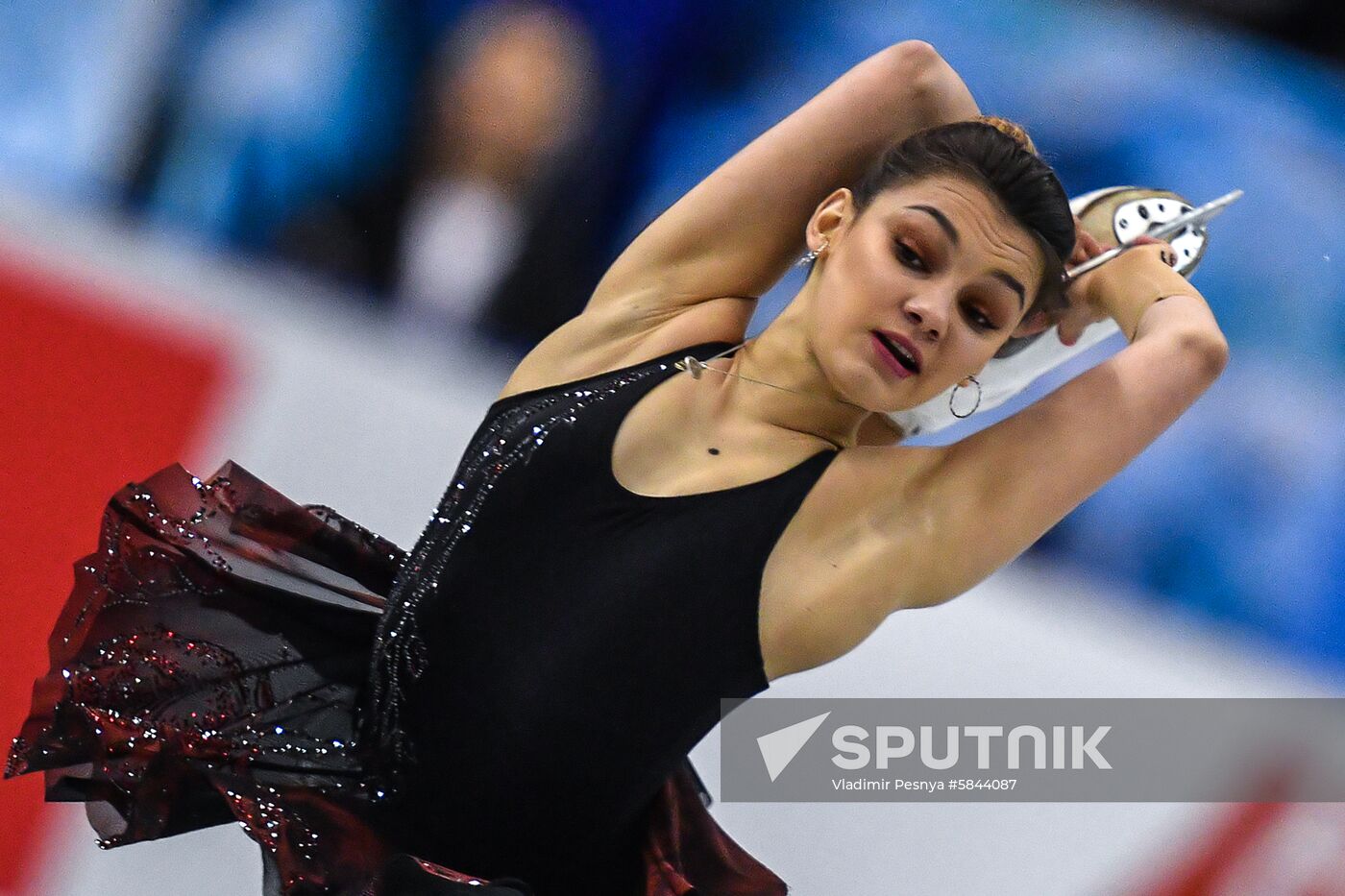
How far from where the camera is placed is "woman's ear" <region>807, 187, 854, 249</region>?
5.08ft

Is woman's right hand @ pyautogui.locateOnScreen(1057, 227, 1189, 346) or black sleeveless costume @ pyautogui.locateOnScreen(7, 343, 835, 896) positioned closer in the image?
black sleeveless costume @ pyautogui.locateOnScreen(7, 343, 835, 896)

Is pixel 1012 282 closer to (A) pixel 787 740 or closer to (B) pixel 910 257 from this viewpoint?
(B) pixel 910 257

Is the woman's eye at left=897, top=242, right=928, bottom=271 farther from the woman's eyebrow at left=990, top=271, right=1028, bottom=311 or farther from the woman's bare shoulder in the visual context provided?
the woman's bare shoulder

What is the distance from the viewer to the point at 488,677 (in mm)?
1452

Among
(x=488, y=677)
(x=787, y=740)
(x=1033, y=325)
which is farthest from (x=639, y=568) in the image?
(x=787, y=740)

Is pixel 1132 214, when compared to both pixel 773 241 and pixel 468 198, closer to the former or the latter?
pixel 773 241

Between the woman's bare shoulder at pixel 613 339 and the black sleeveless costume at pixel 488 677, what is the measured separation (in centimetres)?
3

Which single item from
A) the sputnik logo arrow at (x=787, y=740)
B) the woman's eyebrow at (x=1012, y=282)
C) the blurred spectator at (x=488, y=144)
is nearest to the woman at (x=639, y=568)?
the woman's eyebrow at (x=1012, y=282)

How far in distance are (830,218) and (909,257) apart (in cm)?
16

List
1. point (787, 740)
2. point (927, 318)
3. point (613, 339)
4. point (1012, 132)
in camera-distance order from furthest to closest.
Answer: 1. point (787, 740)
2. point (613, 339)
3. point (1012, 132)
4. point (927, 318)

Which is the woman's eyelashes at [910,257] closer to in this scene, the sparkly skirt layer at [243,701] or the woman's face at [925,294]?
the woman's face at [925,294]

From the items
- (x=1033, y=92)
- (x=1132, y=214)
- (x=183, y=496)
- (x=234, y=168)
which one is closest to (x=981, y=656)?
(x=1132, y=214)

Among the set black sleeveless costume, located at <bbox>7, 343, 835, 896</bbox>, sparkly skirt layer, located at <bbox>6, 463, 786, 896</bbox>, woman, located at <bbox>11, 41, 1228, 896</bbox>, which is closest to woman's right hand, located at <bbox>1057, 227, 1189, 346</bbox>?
woman, located at <bbox>11, 41, 1228, 896</bbox>

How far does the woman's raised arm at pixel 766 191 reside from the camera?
5.36ft
